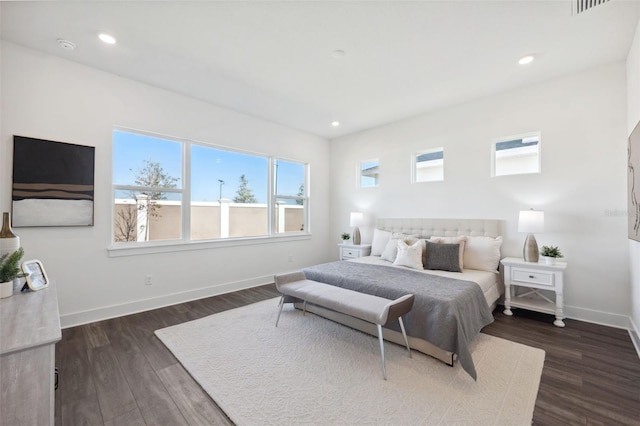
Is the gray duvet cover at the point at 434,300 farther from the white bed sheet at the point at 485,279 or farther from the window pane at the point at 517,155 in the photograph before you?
Answer: the window pane at the point at 517,155

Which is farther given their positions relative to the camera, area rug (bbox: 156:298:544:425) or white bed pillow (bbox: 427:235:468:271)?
white bed pillow (bbox: 427:235:468:271)

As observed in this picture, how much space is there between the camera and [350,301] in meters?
2.41

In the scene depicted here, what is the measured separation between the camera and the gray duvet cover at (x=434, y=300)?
2.09 meters

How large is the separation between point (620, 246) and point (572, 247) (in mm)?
383

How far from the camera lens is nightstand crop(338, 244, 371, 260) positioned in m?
4.86

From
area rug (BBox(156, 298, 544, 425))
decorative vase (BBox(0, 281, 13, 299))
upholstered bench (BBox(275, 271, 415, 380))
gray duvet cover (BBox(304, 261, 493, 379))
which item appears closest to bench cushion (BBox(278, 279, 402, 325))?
upholstered bench (BBox(275, 271, 415, 380))

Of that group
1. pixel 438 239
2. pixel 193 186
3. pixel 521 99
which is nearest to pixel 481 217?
pixel 438 239

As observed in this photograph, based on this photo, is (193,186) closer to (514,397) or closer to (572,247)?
(514,397)

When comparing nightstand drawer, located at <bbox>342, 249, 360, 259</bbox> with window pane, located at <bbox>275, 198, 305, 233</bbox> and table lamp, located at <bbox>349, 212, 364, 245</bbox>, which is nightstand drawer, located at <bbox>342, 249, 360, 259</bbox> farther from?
window pane, located at <bbox>275, 198, 305, 233</bbox>

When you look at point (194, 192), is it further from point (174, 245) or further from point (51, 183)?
point (51, 183)

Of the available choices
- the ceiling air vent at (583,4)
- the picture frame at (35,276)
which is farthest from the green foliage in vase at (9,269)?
the ceiling air vent at (583,4)

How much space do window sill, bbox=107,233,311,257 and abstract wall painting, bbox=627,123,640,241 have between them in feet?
14.5

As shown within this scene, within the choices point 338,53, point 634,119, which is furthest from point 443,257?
point 338,53

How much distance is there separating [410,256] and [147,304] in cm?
341
